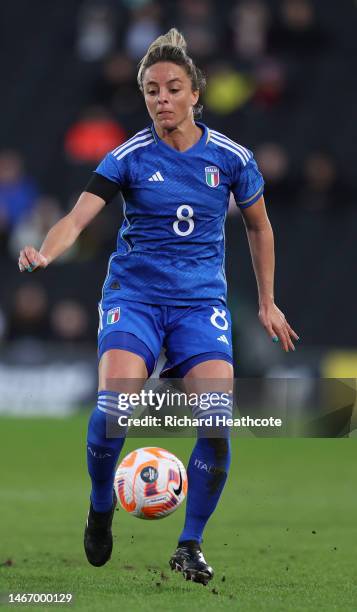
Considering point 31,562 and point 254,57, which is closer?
point 31,562

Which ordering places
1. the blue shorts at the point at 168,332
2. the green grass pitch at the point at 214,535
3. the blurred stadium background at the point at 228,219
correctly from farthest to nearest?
1. the blurred stadium background at the point at 228,219
2. the blue shorts at the point at 168,332
3. the green grass pitch at the point at 214,535

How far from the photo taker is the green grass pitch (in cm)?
573

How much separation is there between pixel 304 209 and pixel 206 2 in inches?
157

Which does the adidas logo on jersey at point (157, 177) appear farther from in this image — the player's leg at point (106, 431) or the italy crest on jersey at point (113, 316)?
Result: the player's leg at point (106, 431)

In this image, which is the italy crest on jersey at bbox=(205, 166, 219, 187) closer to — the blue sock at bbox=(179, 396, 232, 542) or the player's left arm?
the player's left arm

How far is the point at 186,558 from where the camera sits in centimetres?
612

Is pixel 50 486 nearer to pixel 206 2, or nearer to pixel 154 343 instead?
pixel 154 343

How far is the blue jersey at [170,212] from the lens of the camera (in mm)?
6281

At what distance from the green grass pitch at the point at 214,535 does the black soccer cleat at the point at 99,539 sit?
8 cm

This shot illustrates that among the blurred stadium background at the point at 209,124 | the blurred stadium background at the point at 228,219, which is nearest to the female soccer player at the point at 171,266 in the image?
the blurred stadium background at the point at 228,219

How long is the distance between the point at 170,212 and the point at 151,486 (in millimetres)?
1323

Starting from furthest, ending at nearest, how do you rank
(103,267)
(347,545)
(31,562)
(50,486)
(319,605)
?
(103,267)
(50,486)
(347,545)
(31,562)
(319,605)

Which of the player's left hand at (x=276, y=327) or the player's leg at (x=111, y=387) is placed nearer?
the player's leg at (x=111, y=387)

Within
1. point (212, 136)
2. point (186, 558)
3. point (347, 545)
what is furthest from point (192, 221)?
point (347, 545)
